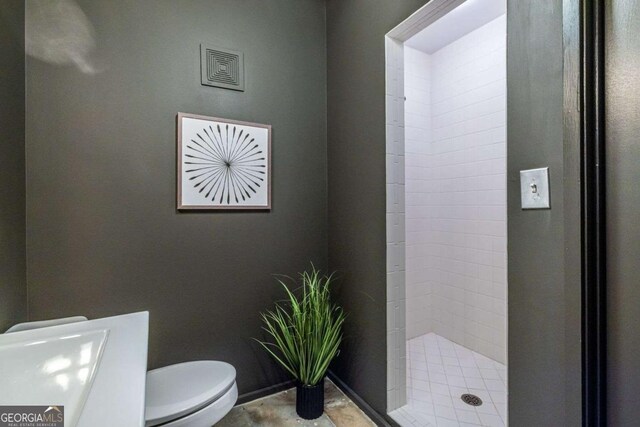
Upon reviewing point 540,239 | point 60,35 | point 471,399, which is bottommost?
point 471,399

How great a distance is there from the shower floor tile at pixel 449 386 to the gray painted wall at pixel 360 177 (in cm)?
26

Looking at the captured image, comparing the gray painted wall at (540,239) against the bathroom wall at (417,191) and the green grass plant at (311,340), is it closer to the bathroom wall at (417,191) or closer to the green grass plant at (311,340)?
the green grass plant at (311,340)

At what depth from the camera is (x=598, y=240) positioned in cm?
83

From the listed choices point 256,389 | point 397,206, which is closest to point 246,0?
point 397,206

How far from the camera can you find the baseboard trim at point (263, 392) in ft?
6.04

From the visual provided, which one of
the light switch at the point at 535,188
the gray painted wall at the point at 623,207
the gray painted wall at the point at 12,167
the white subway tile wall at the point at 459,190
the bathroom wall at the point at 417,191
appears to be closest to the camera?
the gray painted wall at the point at 623,207

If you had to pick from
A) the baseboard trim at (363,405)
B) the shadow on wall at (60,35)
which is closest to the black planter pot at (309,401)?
the baseboard trim at (363,405)

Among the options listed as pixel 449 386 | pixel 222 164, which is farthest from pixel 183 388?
pixel 449 386

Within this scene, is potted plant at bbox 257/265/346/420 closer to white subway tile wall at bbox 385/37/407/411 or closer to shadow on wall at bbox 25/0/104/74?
white subway tile wall at bbox 385/37/407/411

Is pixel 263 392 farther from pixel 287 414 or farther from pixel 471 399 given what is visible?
pixel 471 399

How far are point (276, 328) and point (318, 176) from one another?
1021 mm

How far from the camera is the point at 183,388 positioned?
4.39 feet

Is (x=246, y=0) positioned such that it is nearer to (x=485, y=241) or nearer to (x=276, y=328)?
(x=276, y=328)

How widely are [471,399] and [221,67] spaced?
247 centimetres
